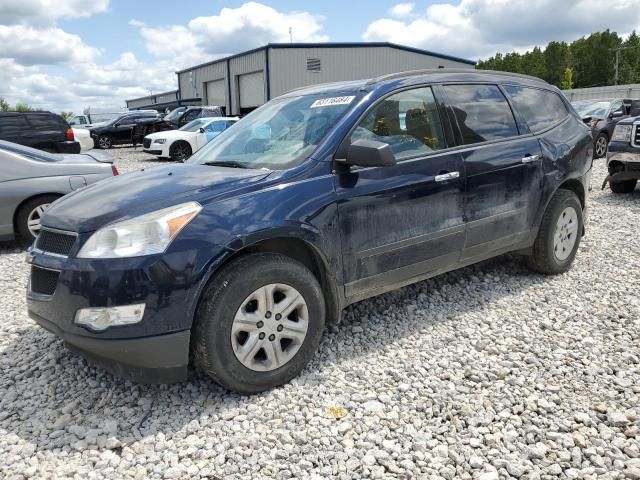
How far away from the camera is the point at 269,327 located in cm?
299

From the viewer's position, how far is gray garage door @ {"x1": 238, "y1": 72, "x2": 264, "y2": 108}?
37.2 m

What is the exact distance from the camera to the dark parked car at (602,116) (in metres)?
13.6

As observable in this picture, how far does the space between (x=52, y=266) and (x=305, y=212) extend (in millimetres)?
1383

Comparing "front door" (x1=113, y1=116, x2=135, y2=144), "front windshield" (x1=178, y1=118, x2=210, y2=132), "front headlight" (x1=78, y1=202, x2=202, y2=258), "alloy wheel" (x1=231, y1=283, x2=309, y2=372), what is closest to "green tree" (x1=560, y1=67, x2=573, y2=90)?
"front door" (x1=113, y1=116, x2=135, y2=144)

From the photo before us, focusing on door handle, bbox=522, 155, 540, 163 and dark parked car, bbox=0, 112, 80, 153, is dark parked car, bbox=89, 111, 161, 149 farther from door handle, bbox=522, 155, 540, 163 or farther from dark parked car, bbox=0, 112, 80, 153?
door handle, bbox=522, 155, 540, 163

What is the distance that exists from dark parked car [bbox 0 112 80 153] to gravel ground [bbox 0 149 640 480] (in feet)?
26.5

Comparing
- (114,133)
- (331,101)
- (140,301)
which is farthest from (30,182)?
(114,133)

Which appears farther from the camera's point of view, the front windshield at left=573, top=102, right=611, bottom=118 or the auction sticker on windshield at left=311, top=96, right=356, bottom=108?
the front windshield at left=573, top=102, right=611, bottom=118

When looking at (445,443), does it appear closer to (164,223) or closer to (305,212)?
(305,212)

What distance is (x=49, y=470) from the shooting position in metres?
2.50

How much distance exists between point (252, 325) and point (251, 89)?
37.8m

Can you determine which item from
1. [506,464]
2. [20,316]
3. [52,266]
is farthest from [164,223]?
[20,316]

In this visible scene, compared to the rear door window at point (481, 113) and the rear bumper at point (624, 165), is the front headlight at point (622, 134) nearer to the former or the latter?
the rear bumper at point (624, 165)

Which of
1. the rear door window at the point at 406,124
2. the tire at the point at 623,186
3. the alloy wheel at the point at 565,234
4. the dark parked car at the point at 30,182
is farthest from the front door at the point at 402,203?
the tire at the point at 623,186
